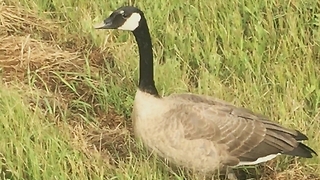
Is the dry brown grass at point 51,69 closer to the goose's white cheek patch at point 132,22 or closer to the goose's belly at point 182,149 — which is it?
the goose's belly at point 182,149

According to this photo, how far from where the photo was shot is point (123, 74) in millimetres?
4906

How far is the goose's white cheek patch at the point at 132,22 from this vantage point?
4.12 metres

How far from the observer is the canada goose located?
3.88 m

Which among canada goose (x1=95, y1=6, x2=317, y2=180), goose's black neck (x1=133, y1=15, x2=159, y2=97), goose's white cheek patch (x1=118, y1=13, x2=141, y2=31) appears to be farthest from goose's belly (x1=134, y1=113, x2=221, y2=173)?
goose's white cheek patch (x1=118, y1=13, x2=141, y2=31)

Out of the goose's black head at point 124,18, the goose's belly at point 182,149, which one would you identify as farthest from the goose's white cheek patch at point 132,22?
the goose's belly at point 182,149

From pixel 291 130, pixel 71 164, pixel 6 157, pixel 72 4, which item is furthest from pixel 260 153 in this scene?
pixel 72 4

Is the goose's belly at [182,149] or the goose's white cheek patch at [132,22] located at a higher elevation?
the goose's white cheek patch at [132,22]

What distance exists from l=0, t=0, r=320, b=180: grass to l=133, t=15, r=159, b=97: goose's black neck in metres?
0.35

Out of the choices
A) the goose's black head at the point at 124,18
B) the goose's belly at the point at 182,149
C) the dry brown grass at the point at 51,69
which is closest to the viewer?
the goose's belly at the point at 182,149

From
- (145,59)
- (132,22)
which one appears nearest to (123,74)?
(145,59)

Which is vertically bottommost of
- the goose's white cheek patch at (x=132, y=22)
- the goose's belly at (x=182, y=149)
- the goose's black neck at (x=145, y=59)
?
the goose's belly at (x=182, y=149)

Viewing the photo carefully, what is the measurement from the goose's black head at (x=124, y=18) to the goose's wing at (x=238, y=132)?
0.57m

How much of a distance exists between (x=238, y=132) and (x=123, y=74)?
122cm

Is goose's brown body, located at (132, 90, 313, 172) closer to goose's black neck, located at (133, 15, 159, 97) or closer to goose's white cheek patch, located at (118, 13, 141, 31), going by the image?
goose's black neck, located at (133, 15, 159, 97)
